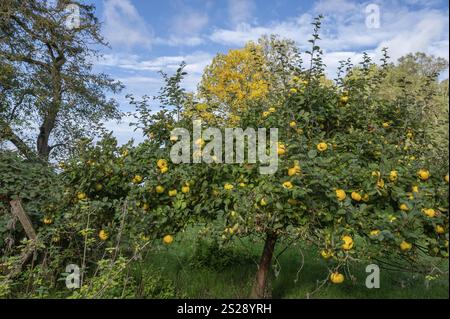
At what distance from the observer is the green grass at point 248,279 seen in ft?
15.5

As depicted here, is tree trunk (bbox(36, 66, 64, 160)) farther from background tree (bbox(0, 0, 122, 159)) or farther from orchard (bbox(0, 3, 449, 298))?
orchard (bbox(0, 3, 449, 298))

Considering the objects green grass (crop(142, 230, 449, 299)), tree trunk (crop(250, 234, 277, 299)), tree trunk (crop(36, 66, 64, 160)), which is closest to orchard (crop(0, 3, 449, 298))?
tree trunk (crop(250, 234, 277, 299))

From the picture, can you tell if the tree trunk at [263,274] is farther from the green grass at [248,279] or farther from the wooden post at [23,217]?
the wooden post at [23,217]

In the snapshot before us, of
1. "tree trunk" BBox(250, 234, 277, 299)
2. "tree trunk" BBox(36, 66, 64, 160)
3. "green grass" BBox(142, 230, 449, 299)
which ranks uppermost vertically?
"tree trunk" BBox(36, 66, 64, 160)

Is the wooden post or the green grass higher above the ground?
the wooden post

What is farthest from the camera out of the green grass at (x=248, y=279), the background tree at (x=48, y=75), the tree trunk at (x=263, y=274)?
the background tree at (x=48, y=75)

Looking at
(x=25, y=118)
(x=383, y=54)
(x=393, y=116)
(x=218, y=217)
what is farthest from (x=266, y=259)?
(x=25, y=118)

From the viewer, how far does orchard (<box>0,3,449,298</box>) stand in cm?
322

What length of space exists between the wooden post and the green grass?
51.5 inches

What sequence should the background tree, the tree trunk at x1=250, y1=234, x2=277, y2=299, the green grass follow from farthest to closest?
the background tree, the green grass, the tree trunk at x1=250, y1=234, x2=277, y2=299

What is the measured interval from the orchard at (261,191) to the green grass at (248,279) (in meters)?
0.21

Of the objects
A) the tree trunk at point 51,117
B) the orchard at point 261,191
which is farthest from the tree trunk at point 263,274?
the tree trunk at point 51,117

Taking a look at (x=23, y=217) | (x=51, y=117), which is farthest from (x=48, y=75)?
(x=23, y=217)
